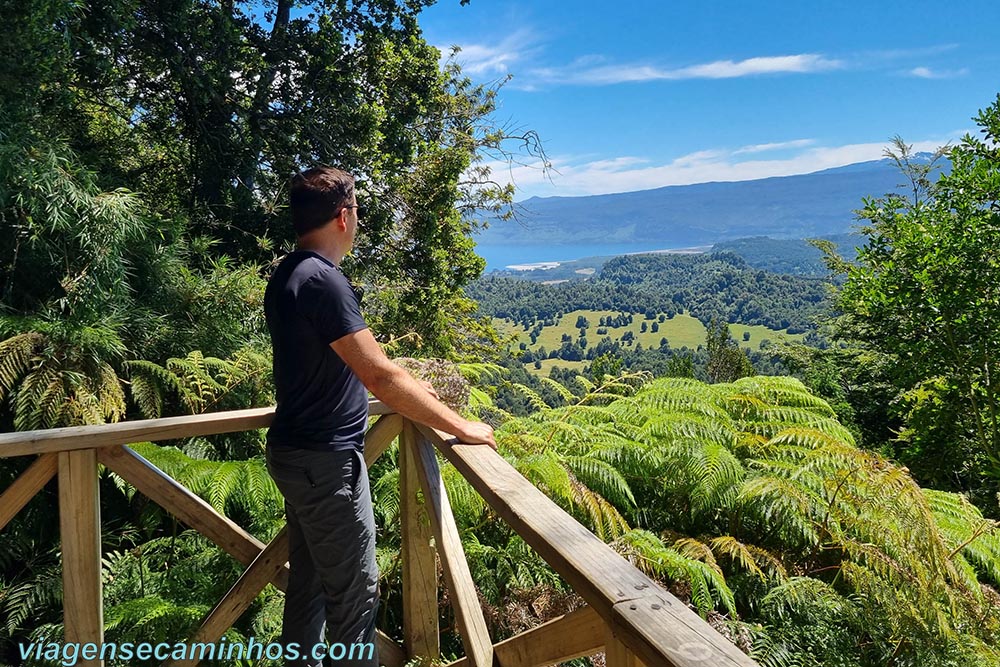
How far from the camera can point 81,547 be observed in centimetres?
206

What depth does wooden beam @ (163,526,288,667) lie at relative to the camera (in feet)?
7.14

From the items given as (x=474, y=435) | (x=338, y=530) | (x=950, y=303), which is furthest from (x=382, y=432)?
(x=950, y=303)

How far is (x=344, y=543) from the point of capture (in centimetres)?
184

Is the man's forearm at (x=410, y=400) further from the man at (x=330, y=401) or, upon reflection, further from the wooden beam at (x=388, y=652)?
the wooden beam at (x=388, y=652)

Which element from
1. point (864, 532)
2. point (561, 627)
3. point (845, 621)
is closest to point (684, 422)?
point (864, 532)

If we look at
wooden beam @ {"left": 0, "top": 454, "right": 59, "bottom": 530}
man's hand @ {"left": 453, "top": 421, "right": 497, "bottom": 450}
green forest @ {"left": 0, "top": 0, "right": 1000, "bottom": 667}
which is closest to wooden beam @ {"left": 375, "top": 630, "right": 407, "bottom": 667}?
green forest @ {"left": 0, "top": 0, "right": 1000, "bottom": 667}

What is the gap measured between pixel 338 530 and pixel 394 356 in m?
2.95

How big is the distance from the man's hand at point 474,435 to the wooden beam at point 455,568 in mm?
308

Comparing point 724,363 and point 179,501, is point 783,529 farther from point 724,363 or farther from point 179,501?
point 724,363

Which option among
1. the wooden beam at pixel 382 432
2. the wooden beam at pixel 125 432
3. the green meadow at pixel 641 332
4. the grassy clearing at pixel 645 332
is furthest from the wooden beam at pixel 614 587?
the grassy clearing at pixel 645 332

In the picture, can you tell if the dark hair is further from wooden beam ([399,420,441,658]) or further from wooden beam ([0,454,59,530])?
wooden beam ([0,454,59,530])

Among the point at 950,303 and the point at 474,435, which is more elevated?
the point at 474,435

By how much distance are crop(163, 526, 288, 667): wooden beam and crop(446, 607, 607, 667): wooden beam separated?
3.02 feet

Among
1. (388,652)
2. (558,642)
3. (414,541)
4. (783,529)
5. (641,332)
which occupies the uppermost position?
(558,642)
